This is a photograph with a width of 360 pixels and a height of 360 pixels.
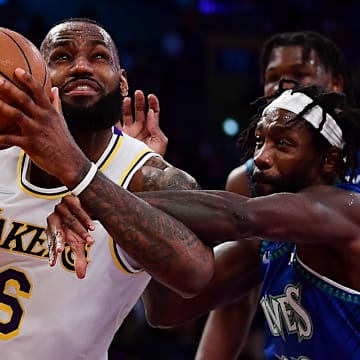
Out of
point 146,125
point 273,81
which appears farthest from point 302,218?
point 273,81

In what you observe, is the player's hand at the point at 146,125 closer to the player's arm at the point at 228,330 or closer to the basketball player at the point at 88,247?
the basketball player at the point at 88,247

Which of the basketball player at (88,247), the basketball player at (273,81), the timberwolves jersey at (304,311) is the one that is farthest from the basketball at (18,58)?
the basketball player at (273,81)

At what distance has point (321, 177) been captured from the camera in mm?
2760

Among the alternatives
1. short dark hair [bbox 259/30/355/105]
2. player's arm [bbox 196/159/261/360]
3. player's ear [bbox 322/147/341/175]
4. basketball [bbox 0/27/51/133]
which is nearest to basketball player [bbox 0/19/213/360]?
basketball [bbox 0/27/51/133]

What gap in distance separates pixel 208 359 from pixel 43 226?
134 centimetres

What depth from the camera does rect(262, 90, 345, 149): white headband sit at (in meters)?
2.72

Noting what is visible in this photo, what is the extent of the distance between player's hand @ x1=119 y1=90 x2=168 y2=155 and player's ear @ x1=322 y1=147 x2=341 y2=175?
767 millimetres

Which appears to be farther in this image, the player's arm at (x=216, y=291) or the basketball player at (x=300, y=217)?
the player's arm at (x=216, y=291)

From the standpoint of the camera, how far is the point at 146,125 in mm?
3389

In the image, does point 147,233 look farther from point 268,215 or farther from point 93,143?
point 93,143

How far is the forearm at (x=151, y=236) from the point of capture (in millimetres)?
2150

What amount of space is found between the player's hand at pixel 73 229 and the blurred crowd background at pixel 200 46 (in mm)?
5983

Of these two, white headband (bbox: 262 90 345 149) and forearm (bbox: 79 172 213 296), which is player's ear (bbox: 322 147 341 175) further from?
forearm (bbox: 79 172 213 296)

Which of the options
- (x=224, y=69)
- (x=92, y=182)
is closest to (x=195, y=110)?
(x=224, y=69)
